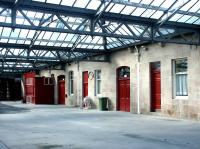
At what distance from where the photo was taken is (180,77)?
18.0 metres

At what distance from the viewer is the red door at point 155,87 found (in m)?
19.8

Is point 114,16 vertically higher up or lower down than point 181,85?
higher up

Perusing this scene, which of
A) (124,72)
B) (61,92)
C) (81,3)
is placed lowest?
(61,92)

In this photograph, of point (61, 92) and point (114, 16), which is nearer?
point (114, 16)

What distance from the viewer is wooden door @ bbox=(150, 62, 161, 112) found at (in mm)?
19766

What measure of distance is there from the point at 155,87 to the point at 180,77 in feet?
7.79

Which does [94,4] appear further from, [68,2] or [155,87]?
A: [155,87]

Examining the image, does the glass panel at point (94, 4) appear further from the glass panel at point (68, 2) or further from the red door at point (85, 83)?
the red door at point (85, 83)

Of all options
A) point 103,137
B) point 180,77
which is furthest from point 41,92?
point 103,137

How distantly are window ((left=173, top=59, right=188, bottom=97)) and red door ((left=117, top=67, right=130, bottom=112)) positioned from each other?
4.91 meters

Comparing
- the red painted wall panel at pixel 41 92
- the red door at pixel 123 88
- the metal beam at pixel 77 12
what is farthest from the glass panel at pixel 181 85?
the red painted wall panel at pixel 41 92

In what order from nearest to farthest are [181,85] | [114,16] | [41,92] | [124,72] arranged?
[114,16], [181,85], [124,72], [41,92]

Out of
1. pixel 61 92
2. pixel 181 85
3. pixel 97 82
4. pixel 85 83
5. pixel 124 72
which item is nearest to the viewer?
pixel 181 85

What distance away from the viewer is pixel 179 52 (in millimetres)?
17766
